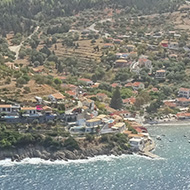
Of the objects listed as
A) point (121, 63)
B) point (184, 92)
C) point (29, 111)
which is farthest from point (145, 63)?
point (29, 111)

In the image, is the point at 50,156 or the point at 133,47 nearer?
the point at 50,156

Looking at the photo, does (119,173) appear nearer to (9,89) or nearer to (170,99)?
(9,89)

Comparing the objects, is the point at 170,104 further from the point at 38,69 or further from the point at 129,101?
the point at 38,69

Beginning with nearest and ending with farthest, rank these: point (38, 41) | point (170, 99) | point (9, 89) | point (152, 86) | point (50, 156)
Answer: point (50, 156) < point (9, 89) < point (170, 99) < point (152, 86) < point (38, 41)

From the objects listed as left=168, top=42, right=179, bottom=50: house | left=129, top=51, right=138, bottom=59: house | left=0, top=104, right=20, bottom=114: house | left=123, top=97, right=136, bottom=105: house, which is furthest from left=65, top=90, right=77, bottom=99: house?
left=168, top=42, right=179, bottom=50: house

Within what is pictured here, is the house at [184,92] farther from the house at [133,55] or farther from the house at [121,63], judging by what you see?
the house at [133,55]

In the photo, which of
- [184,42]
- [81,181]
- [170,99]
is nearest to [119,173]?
[81,181]

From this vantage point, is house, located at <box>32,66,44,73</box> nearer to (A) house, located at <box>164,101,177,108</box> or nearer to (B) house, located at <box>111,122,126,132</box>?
(A) house, located at <box>164,101,177,108</box>

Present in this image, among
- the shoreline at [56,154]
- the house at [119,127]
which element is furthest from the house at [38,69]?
the shoreline at [56,154]
